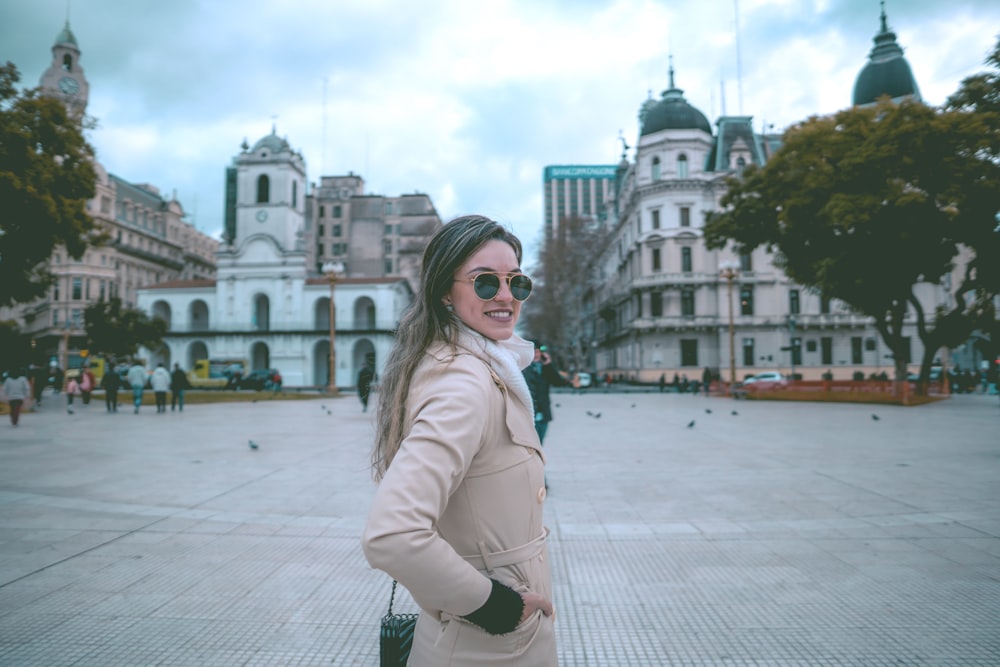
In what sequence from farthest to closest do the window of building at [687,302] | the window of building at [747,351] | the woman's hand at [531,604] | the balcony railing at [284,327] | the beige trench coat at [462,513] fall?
the balcony railing at [284,327] → the window of building at [687,302] → the window of building at [747,351] → the woman's hand at [531,604] → the beige trench coat at [462,513]

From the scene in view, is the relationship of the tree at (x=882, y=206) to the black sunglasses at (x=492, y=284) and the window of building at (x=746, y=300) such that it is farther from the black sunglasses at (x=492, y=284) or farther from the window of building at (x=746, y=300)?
the black sunglasses at (x=492, y=284)

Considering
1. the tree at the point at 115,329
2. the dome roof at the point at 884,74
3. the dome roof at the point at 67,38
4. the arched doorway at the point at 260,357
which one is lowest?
the arched doorway at the point at 260,357

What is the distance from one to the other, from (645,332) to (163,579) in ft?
158

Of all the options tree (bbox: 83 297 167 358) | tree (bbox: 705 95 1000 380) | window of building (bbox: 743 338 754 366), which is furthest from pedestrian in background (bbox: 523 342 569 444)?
tree (bbox: 83 297 167 358)

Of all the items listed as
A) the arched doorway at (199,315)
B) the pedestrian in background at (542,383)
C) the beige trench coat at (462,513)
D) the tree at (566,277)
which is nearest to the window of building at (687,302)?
the tree at (566,277)

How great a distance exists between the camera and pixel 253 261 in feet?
184

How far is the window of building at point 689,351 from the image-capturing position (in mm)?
49625

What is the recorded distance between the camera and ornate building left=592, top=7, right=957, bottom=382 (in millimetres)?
49062

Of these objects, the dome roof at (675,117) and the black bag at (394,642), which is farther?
the dome roof at (675,117)

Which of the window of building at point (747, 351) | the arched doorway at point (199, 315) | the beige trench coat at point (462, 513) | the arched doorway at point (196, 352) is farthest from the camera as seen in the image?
the arched doorway at point (199, 315)

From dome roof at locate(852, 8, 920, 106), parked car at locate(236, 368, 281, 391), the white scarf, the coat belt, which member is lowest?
parked car at locate(236, 368, 281, 391)

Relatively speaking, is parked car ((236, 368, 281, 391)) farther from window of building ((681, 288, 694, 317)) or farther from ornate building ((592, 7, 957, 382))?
window of building ((681, 288, 694, 317))

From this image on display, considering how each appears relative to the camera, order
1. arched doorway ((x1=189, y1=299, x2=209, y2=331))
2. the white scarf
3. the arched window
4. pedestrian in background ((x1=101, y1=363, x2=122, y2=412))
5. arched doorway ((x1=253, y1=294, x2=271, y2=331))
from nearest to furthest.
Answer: the white scarf, pedestrian in background ((x1=101, y1=363, x2=122, y2=412)), arched doorway ((x1=253, y1=294, x2=271, y2=331)), arched doorway ((x1=189, y1=299, x2=209, y2=331)), the arched window

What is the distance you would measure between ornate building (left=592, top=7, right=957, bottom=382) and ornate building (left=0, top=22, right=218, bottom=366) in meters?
47.3
